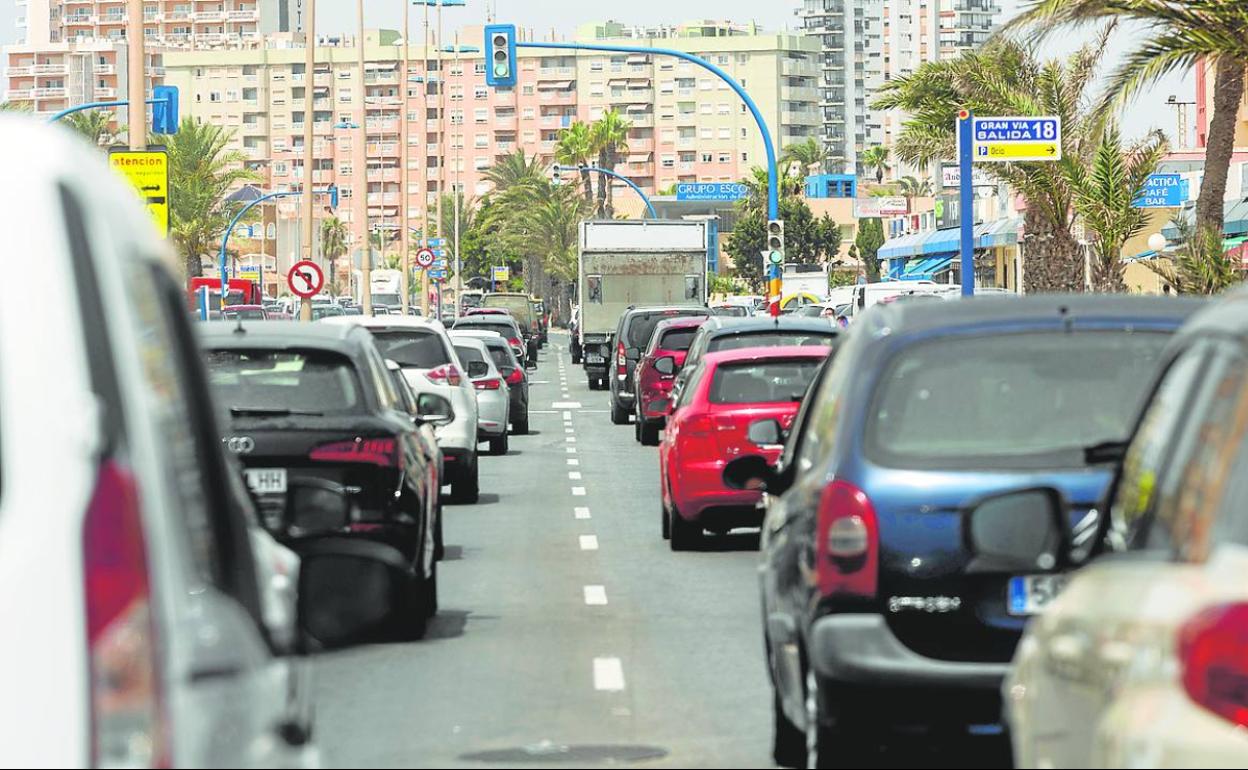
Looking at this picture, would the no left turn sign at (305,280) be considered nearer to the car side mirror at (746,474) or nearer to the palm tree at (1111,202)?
the palm tree at (1111,202)

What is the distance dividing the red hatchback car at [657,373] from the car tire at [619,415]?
3987mm

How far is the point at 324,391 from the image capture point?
42.4ft

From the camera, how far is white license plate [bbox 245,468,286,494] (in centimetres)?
1211

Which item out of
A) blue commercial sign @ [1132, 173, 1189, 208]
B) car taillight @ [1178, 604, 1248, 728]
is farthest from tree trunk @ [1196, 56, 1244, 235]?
blue commercial sign @ [1132, 173, 1189, 208]

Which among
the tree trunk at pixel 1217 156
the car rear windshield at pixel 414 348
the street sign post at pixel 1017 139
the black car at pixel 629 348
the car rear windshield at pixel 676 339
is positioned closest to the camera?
the car rear windshield at pixel 414 348

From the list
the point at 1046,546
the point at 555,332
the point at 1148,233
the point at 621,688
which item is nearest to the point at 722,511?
the point at 621,688

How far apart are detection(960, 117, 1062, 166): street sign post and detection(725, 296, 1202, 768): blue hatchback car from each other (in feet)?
52.6

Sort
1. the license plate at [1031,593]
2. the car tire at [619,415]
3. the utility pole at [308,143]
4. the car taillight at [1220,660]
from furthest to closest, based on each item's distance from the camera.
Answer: the utility pole at [308,143]
the car tire at [619,415]
the license plate at [1031,593]
the car taillight at [1220,660]

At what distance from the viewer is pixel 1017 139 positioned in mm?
24656

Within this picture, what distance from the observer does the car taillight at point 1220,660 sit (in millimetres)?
3217

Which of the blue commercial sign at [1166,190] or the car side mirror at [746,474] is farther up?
the blue commercial sign at [1166,190]

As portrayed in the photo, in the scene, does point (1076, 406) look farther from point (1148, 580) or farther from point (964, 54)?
point (964, 54)

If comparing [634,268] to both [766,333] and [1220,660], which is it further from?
[1220,660]

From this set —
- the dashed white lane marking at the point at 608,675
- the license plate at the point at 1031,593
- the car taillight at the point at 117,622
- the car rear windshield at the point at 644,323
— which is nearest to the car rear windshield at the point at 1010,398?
the license plate at the point at 1031,593
